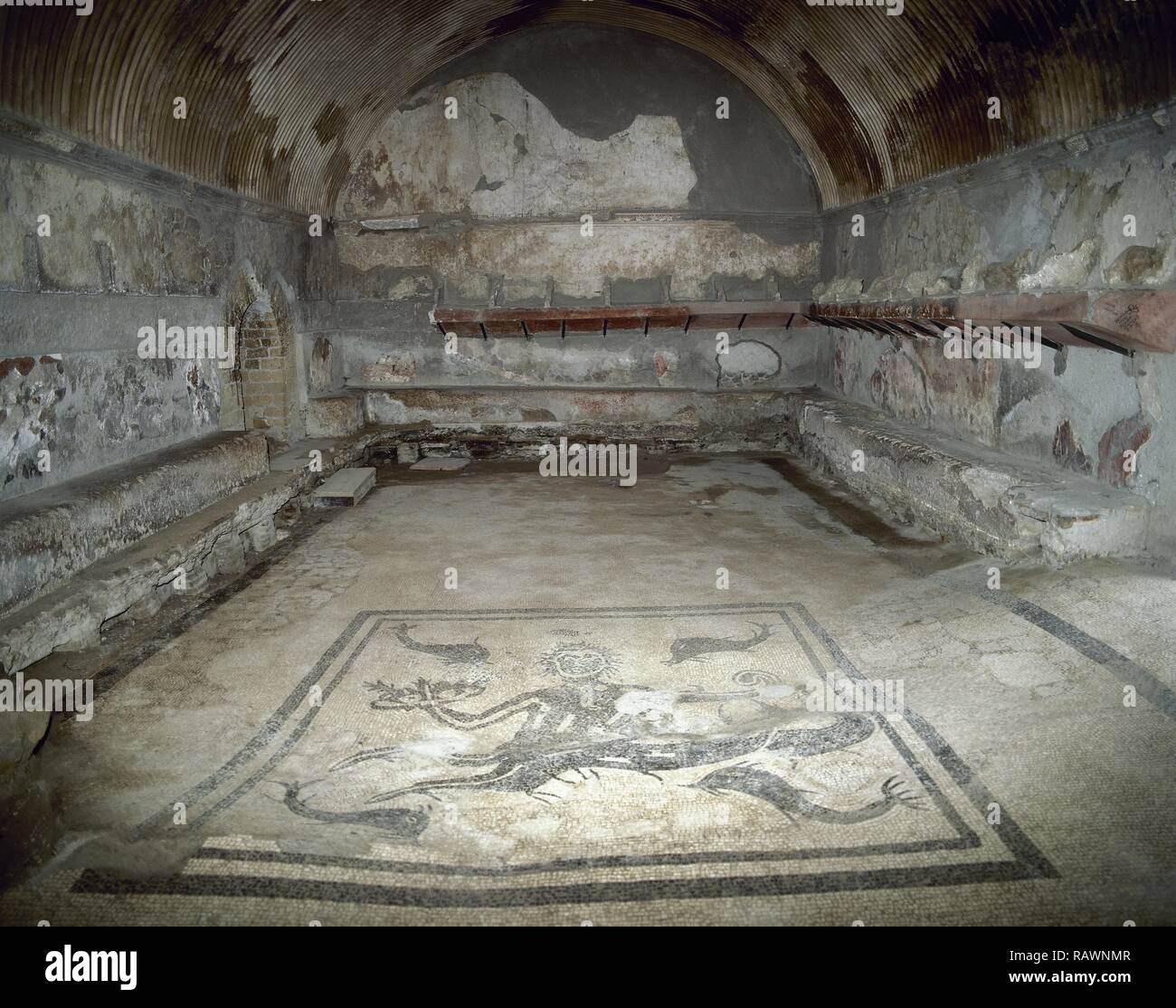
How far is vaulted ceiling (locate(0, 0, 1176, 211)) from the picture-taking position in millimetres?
5113

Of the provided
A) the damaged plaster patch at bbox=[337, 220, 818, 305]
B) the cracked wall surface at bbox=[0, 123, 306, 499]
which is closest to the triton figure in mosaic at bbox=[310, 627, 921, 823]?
the cracked wall surface at bbox=[0, 123, 306, 499]

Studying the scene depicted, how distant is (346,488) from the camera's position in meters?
8.37

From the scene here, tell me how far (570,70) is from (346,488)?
5.65 metres

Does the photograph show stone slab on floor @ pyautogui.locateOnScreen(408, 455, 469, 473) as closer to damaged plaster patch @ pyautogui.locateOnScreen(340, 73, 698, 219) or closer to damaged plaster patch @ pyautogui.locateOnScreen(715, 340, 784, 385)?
damaged plaster patch @ pyautogui.locateOnScreen(340, 73, 698, 219)

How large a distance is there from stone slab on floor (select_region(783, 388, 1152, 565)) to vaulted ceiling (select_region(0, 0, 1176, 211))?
6.94ft

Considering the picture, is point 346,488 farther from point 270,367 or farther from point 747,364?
point 747,364

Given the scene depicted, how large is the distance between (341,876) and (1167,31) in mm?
5307

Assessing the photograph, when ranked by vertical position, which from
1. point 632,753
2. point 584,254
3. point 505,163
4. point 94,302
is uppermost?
point 505,163

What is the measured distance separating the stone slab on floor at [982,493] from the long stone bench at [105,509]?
519 cm

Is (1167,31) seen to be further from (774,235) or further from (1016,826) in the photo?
(774,235)

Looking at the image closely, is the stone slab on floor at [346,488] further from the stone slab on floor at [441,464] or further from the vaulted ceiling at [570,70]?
the vaulted ceiling at [570,70]

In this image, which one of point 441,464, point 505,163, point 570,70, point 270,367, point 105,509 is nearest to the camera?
point 105,509

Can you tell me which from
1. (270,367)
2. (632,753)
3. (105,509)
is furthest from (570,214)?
(632,753)

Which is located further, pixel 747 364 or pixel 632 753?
pixel 747 364
